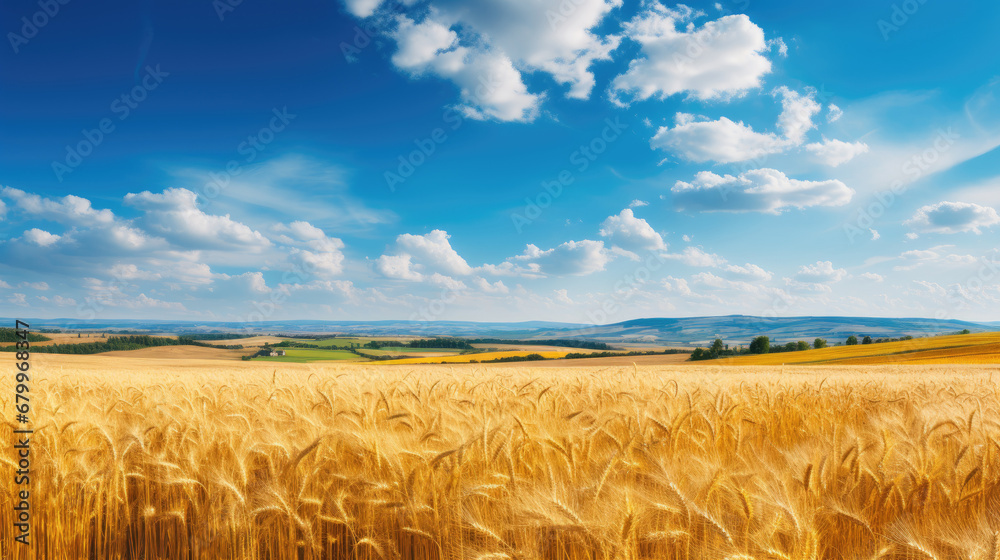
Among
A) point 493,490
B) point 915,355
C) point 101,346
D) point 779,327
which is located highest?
point 493,490

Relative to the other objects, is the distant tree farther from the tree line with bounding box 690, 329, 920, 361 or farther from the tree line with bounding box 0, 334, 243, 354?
Answer: the tree line with bounding box 0, 334, 243, 354

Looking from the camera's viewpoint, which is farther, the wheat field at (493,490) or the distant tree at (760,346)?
the distant tree at (760,346)

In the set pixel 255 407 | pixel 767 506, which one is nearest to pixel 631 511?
pixel 767 506

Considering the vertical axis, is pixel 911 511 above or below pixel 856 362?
above

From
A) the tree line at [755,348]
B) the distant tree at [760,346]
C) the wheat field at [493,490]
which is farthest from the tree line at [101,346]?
the distant tree at [760,346]

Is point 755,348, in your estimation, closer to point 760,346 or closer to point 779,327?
point 760,346

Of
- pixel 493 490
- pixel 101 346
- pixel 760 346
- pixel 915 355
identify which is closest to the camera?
pixel 493 490

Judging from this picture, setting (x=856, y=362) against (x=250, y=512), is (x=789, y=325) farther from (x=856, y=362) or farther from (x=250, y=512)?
(x=250, y=512)

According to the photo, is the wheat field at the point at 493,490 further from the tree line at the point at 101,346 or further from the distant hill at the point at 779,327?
the distant hill at the point at 779,327

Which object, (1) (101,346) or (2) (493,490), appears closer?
(2) (493,490)

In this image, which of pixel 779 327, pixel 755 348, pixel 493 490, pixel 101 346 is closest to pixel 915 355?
pixel 755 348

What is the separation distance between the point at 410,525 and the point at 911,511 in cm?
251

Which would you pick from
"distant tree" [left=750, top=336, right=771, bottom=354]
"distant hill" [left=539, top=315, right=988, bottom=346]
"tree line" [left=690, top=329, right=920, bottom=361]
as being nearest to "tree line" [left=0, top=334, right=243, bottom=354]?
"tree line" [left=690, top=329, right=920, bottom=361]

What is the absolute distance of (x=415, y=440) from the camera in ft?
9.29
